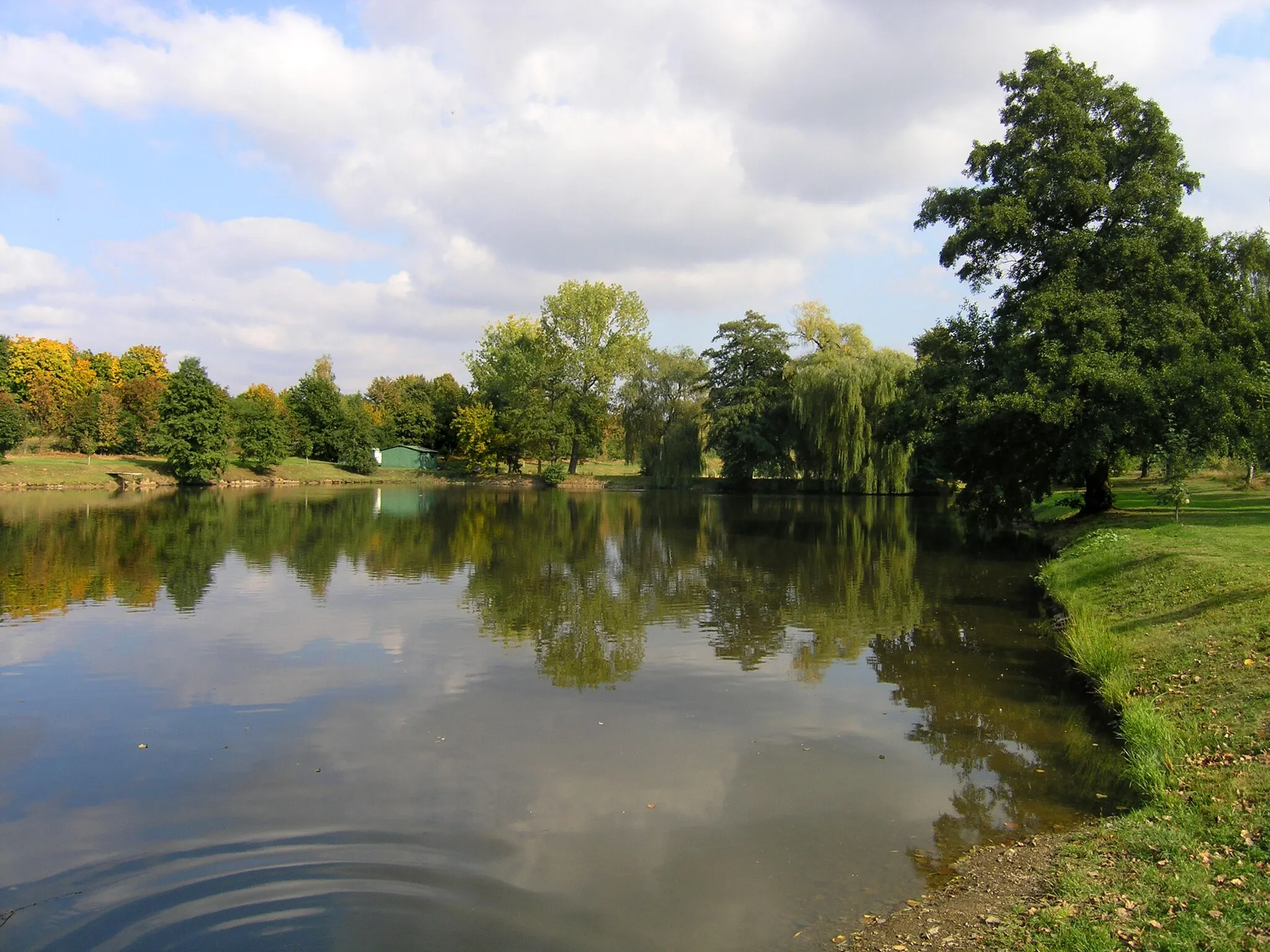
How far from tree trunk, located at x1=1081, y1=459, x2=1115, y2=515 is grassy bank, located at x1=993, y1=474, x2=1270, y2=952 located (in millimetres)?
8954

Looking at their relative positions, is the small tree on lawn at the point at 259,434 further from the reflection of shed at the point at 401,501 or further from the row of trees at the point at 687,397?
the row of trees at the point at 687,397

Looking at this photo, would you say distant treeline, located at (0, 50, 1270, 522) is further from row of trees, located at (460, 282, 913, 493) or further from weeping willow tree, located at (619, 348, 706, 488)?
weeping willow tree, located at (619, 348, 706, 488)

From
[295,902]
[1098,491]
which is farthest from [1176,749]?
[1098,491]

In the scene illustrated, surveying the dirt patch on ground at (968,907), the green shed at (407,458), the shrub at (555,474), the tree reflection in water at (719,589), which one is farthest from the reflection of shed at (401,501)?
the dirt patch on ground at (968,907)

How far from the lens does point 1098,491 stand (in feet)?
85.2

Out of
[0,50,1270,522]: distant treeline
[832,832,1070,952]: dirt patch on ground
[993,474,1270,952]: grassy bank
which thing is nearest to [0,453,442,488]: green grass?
[0,50,1270,522]: distant treeline

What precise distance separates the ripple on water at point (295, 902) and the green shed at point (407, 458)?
262 feet

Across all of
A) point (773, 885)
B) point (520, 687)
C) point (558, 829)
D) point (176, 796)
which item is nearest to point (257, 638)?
point (520, 687)

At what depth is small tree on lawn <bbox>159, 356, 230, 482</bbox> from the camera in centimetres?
5884

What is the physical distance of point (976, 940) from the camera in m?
5.07

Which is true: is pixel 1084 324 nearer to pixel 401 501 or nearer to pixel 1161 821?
pixel 1161 821

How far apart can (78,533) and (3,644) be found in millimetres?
17919

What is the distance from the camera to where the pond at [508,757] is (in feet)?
18.9

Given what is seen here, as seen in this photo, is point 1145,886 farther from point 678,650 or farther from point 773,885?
point 678,650
